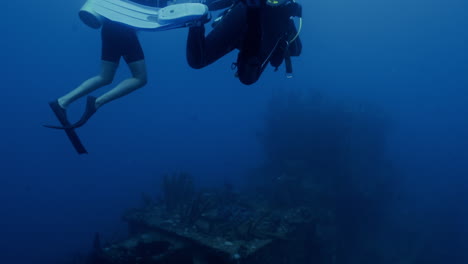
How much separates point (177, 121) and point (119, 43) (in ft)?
167

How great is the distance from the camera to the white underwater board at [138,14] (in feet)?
9.75

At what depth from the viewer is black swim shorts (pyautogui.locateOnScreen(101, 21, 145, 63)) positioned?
13.0 feet

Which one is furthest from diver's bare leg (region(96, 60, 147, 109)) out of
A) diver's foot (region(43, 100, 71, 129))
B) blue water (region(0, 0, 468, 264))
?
blue water (region(0, 0, 468, 264))

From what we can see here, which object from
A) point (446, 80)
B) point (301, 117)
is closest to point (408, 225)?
point (301, 117)

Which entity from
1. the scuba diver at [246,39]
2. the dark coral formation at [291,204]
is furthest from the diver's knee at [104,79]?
the dark coral formation at [291,204]

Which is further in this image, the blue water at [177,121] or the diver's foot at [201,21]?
the blue water at [177,121]

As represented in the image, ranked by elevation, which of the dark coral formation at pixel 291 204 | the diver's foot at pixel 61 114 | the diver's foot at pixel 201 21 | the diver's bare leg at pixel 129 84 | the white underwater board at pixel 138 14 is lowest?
the dark coral formation at pixel 291 204

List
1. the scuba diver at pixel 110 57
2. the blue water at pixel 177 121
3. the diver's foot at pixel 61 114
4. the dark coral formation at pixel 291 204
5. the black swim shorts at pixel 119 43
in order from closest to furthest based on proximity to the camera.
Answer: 1. the scuba diver at pixel 110 57
2. the black swim shorts at pixel 119 43
3. the diver's foot at pixel 61 114
4. the dark coral formation at pixel 291 204
5. the blue water at pixel 177 121

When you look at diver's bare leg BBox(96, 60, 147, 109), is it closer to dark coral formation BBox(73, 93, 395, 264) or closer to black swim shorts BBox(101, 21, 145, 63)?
black swim shorts BBox(101, 21, 145, 63)

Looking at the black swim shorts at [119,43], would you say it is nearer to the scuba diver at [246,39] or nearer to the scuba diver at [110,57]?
the scuba diver at [110,57]

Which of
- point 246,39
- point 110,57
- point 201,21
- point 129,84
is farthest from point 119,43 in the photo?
point 246,39

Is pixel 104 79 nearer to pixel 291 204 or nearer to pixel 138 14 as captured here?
pixel 138 14

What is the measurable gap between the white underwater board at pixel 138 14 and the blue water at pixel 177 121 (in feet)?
53.5

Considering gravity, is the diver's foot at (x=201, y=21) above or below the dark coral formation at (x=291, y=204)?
above
